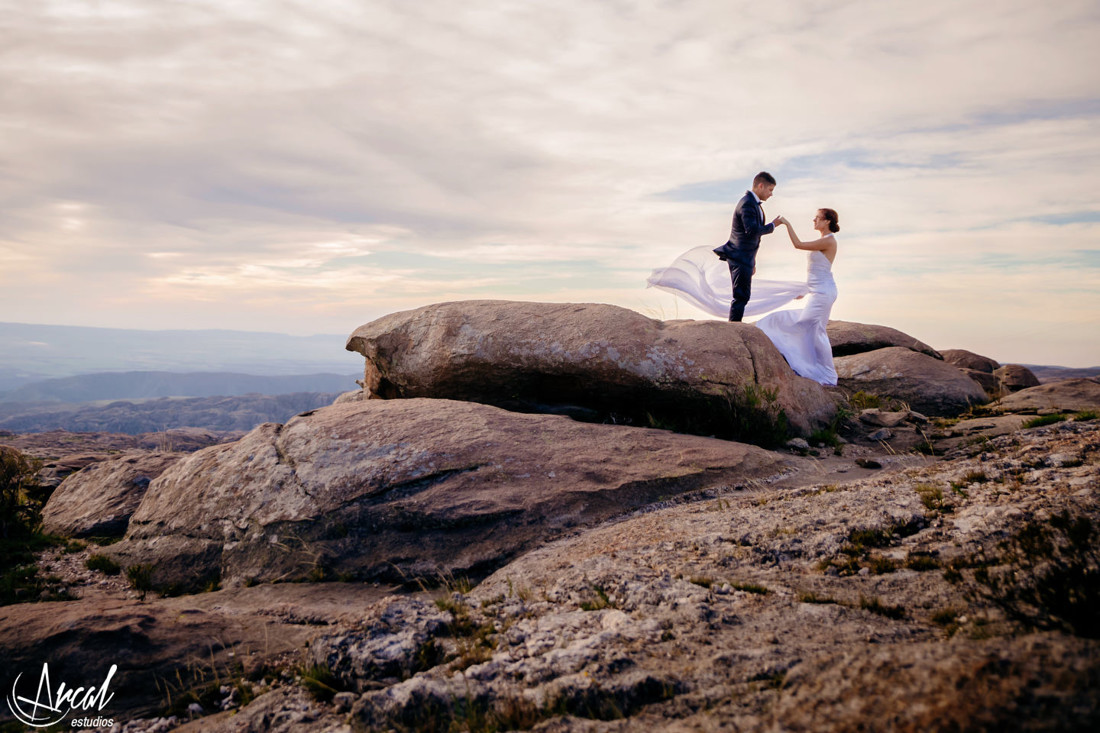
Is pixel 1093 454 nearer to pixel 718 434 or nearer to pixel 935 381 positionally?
pixel 718 434

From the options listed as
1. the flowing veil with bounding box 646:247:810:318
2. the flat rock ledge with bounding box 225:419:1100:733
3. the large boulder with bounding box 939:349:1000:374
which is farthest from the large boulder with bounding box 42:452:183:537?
the large boulder with bounding box 939:349:1000:374

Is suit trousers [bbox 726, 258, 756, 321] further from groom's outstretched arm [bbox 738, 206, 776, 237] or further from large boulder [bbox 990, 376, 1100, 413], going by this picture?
large boulder [bbox 990, 376, 1100, 413]

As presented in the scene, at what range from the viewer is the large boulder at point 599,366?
1052 centimetres

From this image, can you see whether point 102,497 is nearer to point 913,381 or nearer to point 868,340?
point 913,381

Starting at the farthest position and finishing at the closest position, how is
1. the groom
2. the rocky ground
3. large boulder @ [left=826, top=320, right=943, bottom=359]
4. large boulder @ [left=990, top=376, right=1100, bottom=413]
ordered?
large boulder @ [left=826, top=320, right=943, bottom=359], the groom, large boulder @ [left=990, top=376, right=1100, bottom=413], the rocky ground

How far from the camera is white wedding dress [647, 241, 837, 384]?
14.3 metres

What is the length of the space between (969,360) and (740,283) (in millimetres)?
13863

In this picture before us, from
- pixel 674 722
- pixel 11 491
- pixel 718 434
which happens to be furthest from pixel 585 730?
pixel 11 491

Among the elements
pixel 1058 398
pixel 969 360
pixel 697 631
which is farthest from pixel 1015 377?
pixel 697 631

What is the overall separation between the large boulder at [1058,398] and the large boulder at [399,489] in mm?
7962

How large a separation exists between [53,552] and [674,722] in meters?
9.61

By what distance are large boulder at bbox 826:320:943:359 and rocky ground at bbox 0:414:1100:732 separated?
519 inches

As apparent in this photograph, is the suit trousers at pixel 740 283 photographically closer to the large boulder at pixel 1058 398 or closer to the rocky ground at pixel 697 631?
the large boulder at pixel 1058 398

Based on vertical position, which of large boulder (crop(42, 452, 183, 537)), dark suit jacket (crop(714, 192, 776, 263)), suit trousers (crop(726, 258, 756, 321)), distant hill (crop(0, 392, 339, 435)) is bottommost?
distant hill (crop(0, 392, 339, 435))
